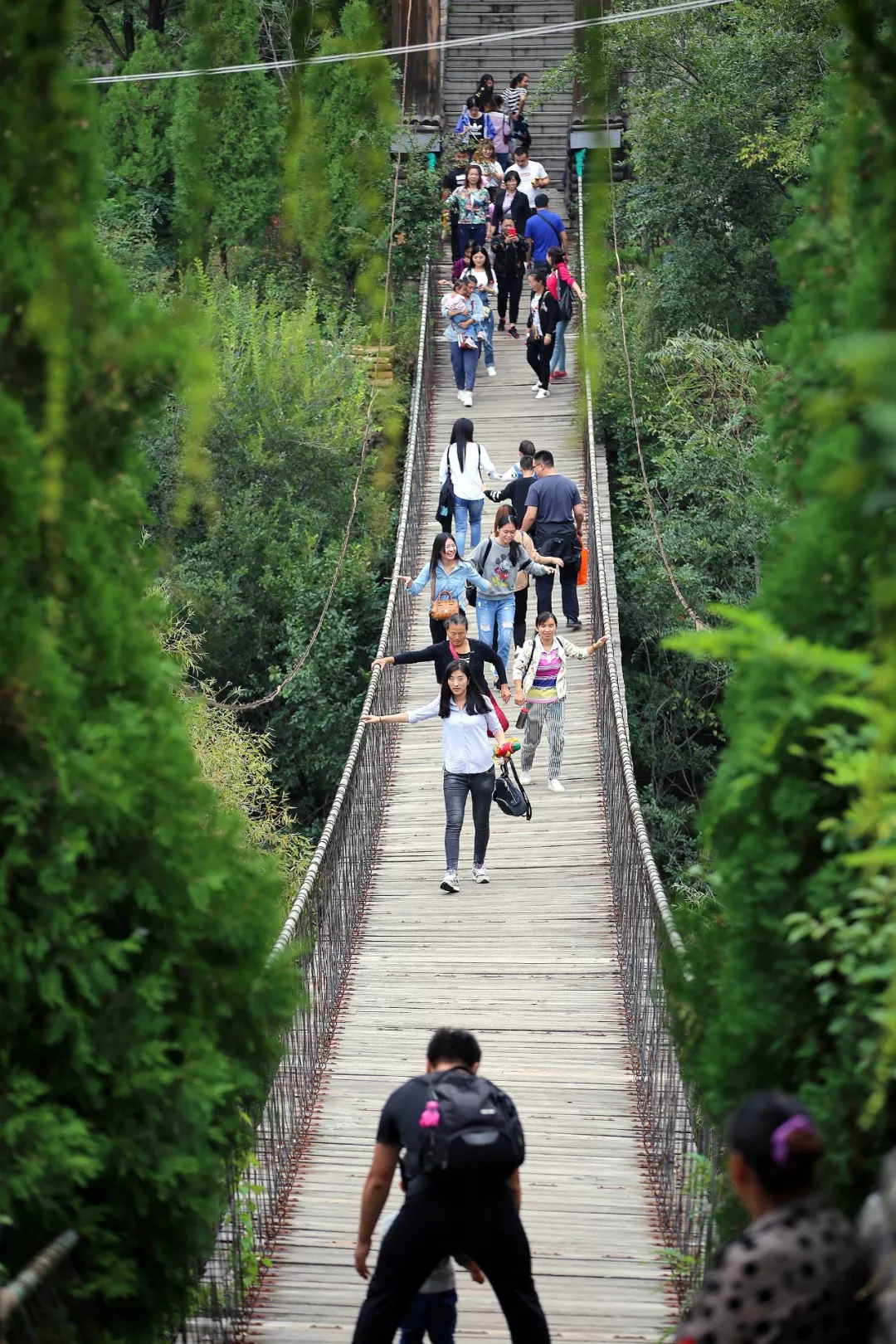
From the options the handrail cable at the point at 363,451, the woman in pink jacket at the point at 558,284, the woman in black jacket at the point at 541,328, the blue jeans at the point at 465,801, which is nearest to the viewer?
the blue jeans at the point at 465,801

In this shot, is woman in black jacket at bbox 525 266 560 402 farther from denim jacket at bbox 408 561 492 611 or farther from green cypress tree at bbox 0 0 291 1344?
green cypress tree at bbox 0 0 291 1344

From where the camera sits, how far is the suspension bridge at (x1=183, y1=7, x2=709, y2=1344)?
17.2ft

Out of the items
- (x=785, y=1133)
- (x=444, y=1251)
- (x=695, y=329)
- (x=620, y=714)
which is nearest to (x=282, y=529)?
(x=695, y=329)

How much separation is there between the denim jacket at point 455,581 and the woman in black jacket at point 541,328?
4705mm

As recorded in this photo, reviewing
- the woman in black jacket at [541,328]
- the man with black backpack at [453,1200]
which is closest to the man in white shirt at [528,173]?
the woman in black jacket at [541,328]

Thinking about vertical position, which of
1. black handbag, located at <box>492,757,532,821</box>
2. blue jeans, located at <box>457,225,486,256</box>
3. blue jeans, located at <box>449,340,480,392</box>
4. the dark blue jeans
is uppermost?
blue jeans, located at <box>457,225,486,256</box>

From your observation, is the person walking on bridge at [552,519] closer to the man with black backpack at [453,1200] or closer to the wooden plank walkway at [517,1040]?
the wooden plank walkway at [517,1040]

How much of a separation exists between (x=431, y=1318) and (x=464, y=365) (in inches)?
483

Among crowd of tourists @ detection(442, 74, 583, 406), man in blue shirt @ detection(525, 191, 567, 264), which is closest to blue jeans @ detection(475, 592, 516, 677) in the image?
crowd of tourists @ detection(442, 74, 583, 406)

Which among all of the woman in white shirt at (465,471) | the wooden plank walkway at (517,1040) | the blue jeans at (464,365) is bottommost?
the wooden plank walkway at (517,1040)

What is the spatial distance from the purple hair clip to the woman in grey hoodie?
7131 millimetres

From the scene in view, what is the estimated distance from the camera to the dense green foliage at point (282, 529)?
51.9 feet

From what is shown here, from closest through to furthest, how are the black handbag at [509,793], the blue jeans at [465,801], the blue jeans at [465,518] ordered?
the blue jeans at [465,801] < the black handbag at [509,793] < the blue jeans at [465,518]

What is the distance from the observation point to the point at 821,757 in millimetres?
3373
